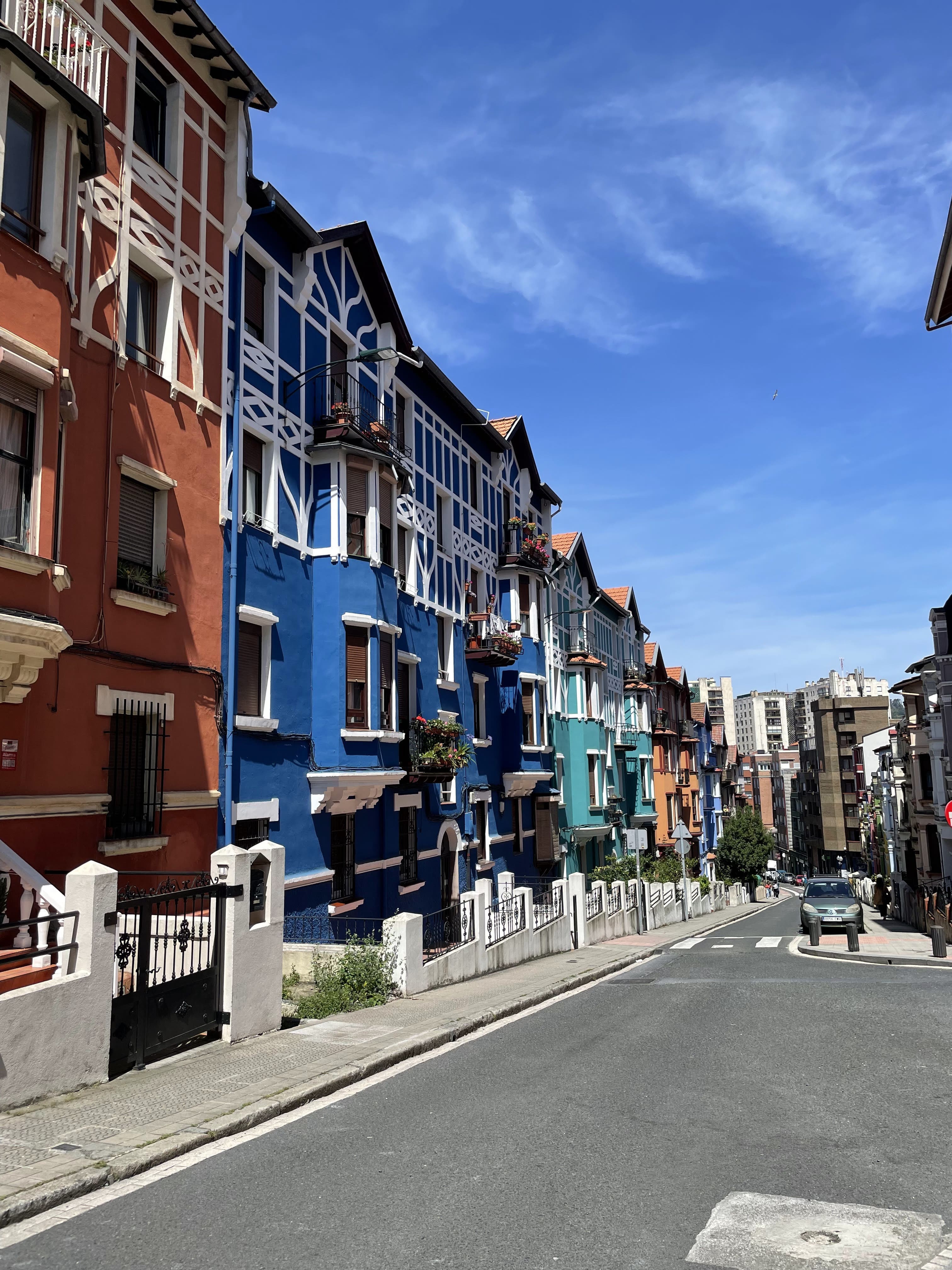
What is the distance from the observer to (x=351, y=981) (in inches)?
558

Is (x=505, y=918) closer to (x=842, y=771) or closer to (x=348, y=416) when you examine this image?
(x=348, y=416)

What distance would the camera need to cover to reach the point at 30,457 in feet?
36.6

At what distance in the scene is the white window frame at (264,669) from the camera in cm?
1725

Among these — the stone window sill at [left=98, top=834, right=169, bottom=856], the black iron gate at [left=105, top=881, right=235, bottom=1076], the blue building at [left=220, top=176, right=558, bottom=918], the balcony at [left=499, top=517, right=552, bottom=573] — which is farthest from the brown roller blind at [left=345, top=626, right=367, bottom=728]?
the balcony at [left=499, top=517, right=552, bottom=573]

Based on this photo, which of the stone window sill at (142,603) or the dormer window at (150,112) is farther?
the dormer window at (150,112)

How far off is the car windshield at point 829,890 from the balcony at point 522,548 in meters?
13.6

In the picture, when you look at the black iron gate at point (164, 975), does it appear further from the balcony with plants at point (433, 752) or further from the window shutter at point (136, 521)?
the balcony with plants at point (433, 752)

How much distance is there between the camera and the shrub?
521 inches

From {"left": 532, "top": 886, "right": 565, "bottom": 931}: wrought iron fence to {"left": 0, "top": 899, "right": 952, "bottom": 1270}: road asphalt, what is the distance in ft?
37.0

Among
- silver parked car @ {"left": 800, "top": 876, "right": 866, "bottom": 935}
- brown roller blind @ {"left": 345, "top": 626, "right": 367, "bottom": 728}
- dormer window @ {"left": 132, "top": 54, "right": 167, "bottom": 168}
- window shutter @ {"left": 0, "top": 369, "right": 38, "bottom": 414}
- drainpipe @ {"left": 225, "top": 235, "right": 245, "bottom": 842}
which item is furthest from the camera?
silver parked car @ {"left": 800, "top": 876, "right": 866, "bottom": 935}

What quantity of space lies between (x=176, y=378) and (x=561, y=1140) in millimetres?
12735

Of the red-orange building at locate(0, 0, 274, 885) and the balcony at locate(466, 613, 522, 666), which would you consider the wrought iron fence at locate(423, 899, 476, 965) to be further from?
the balcony at locate(466, 613, 522, 666)

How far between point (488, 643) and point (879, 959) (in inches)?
534

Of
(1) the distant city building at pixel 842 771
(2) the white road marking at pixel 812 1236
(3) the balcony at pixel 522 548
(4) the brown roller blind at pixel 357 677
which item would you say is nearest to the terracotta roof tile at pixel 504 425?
(3) the balcony at pixel 522 548
